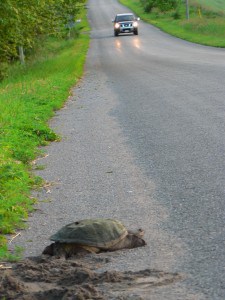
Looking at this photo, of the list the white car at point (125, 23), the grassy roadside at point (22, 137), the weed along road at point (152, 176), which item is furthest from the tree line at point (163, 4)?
the weed along road at point (152, 176)

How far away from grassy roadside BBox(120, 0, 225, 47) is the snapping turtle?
34315 mm

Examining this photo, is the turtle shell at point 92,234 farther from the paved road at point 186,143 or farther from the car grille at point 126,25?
the car grille at point 126,25

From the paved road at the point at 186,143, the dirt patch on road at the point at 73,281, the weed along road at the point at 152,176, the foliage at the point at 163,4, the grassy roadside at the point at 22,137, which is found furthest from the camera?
the foliage at the point at 163,4

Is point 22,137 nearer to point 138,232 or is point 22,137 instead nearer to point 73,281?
point 138,232

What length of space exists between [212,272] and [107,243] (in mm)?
1000

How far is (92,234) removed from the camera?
630 centimetres

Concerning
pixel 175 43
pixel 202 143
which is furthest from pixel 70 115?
pixel 175 43

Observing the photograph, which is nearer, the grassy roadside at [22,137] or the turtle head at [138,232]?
the turtle head at [138,232]

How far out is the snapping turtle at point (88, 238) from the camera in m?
6.29

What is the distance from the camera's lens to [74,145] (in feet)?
40.4

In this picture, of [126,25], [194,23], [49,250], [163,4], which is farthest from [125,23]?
[49,250]

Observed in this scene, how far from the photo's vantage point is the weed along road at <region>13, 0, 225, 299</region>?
20.2ft

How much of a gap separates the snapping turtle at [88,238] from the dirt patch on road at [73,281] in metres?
0.21

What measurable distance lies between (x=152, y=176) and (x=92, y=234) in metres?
3.21
